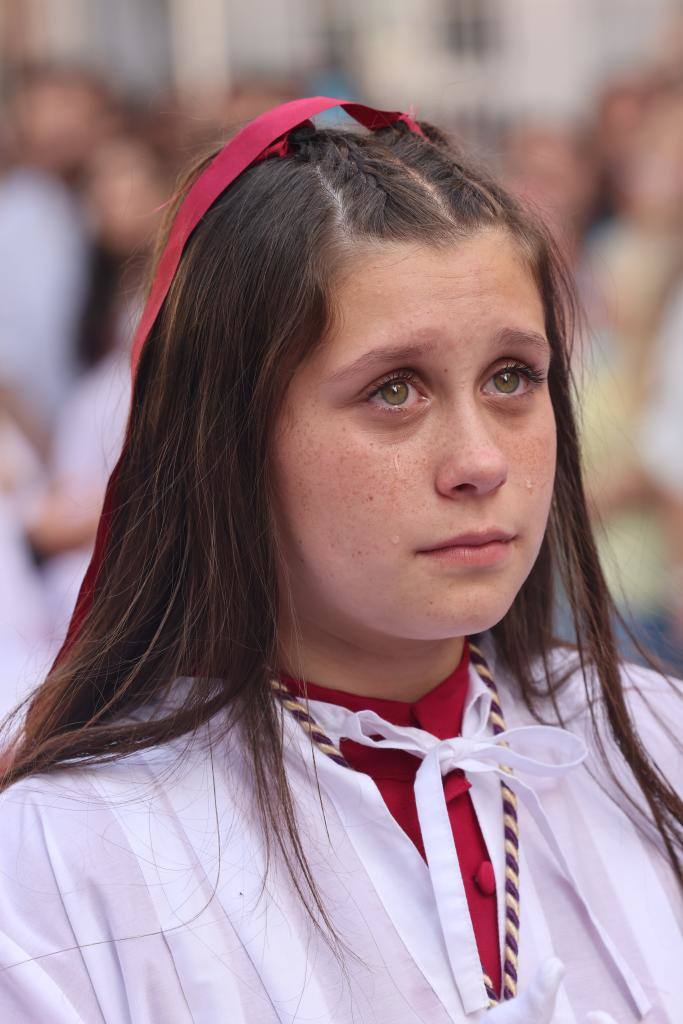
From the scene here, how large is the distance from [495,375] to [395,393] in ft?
0.46

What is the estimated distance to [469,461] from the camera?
57.4 inches

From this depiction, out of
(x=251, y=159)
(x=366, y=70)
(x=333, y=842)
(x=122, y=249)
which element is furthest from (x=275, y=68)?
(x=333, y=842)

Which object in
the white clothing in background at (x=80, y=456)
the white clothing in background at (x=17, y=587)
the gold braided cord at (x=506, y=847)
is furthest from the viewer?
the white clothing in background at (x=80, y=456)

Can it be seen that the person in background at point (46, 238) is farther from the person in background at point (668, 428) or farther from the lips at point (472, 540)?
the lips at point (472, 540)

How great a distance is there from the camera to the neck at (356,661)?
1.63 metres

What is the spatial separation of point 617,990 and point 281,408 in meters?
0.77

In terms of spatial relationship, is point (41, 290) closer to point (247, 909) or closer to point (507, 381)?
point (507, 381)

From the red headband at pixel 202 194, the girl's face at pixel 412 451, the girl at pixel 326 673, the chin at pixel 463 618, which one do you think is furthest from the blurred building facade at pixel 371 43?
the chin at pixel 463 618

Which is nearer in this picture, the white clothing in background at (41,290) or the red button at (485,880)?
the red button at (485,880)

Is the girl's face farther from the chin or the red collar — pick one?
the red collar

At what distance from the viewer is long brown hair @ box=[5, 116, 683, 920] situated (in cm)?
154

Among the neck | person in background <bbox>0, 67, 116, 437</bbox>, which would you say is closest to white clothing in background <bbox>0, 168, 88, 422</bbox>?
person in background <bbox>0, 67, 116, 437</bbox>

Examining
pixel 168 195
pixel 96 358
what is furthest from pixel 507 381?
pixel 96 358

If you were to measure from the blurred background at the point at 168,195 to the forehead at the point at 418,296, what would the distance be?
164 cm
